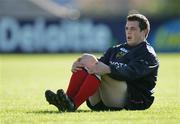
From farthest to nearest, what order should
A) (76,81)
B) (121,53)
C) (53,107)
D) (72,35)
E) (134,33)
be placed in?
1. (72,35)
2. (53,107)
3. (121,53)
4. (134,33)
5. (76,81)

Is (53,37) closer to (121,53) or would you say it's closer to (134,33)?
(121,53)

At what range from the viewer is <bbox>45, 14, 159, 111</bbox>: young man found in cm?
1048

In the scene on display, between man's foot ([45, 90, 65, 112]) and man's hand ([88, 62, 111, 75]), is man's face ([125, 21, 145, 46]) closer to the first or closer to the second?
man's hand ([88, 62, 111, 75])

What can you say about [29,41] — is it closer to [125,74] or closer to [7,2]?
[7,2]

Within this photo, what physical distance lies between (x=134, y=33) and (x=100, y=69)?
91cm

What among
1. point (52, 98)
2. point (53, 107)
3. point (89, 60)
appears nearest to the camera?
point (52, 98)

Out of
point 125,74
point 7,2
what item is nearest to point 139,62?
point 125,74

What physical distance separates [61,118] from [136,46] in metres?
1.77

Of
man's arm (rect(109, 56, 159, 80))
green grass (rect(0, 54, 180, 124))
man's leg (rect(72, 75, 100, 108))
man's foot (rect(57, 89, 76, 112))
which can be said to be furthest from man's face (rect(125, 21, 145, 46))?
man's foot (rect(57, 89, 76, 112))

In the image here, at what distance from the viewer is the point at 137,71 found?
10555mm

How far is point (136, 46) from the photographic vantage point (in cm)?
1096

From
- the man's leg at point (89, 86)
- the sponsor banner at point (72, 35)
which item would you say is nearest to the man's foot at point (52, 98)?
the man's leg at point (89, 86)

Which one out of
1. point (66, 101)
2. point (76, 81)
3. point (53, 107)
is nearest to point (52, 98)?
point (66, 101)

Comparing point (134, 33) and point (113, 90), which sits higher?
point (134, 33)
